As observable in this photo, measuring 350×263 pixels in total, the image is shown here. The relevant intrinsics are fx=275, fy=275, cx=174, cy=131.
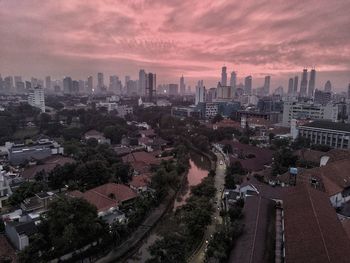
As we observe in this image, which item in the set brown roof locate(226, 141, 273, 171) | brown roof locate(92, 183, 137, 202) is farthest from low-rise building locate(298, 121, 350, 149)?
brown roof locate(92, 183, 137, 202)

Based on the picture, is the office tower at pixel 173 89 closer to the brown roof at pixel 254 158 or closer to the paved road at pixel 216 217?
the brown roof at pixel 254 158

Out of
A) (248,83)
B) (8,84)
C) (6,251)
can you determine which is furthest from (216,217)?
(248,83)

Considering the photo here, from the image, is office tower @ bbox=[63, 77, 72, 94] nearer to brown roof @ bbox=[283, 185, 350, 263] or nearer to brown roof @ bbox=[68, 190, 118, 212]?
brown roof @ bbox=[68, 190, 118, 212]

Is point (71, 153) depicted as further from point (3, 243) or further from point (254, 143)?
point (254, 143)

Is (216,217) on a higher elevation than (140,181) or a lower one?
lower

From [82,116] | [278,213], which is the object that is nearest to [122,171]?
[278,213]

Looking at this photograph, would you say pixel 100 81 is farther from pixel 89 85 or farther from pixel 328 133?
pixel 328 133
